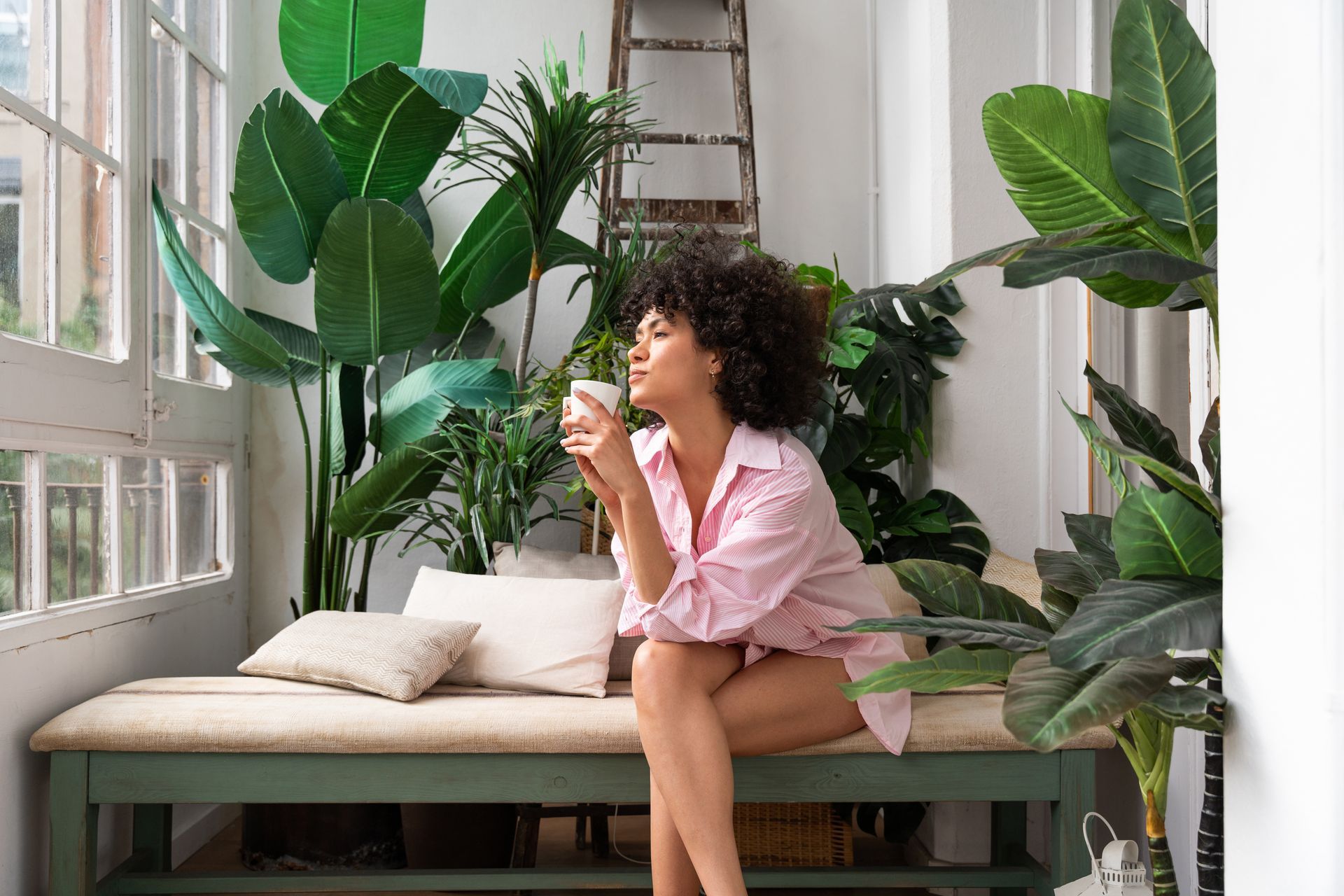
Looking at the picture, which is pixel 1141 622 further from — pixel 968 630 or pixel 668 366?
pixel 668 366

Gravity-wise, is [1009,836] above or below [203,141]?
below

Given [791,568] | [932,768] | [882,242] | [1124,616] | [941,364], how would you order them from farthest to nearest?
[882,242] < [941,364] < [932,768] < [791,568] < [1124,616]

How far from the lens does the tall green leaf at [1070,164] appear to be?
4.21 feet

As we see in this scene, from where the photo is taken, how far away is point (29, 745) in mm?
1771

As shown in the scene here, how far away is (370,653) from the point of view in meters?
1.91

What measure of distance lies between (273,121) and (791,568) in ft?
5.05

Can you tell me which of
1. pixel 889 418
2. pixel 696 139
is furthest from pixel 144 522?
pixel 889 418

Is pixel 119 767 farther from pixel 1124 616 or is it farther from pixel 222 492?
pixel 1124 616

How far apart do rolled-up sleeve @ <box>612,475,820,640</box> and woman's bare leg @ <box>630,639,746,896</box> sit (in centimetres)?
6

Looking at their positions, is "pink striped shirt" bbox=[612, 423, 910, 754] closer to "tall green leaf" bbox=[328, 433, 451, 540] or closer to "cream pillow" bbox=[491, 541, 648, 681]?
"cream pillow" bbox=[491, 541, 648, 681]

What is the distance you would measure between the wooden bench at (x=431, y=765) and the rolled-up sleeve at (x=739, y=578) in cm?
28

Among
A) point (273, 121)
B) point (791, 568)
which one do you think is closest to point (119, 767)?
point (791, 568)

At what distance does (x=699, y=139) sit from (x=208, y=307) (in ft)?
4.61

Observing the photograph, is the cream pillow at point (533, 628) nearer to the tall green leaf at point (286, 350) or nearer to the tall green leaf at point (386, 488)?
the tall green leaf at point (386, 488)
